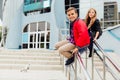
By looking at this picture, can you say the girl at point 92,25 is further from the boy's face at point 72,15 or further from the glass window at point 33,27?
the glass window at point 33,27

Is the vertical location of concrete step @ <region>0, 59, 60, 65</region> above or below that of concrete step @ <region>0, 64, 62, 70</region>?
above

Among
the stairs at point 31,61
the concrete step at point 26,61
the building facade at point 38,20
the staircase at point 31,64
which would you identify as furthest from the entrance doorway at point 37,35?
the concrete step at point 26,61

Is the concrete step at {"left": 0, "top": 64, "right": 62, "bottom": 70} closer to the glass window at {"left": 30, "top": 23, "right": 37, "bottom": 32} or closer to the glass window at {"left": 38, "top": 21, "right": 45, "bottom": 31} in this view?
the glass window at {"left": 38, "top": 21, "right": 45, "bottom": 31}

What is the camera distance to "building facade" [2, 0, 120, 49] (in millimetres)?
31734

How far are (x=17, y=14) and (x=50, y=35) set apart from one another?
8.21m

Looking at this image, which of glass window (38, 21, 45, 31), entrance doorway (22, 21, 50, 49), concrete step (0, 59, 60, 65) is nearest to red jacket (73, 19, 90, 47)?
concrete step (0, 59, 60, 65)

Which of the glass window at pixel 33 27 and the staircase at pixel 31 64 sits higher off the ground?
the glass window at pixel 33 27

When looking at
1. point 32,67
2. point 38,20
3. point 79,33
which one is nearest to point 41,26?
point 38,20

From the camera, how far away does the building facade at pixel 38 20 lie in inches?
1249

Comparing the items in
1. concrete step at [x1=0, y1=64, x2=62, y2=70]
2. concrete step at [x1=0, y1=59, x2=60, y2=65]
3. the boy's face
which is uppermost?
the boy's face

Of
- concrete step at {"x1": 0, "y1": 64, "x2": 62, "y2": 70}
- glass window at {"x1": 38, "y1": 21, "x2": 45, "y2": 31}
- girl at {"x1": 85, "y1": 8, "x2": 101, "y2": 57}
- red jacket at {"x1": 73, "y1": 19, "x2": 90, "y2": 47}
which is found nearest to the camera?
red jacket at {"x1": 73, "y1": 19, "x2": 90, "y2": 47}

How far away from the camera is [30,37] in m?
37.1

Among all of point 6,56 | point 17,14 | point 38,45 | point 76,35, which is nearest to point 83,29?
point 76,35

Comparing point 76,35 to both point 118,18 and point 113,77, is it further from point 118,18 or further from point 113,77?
point 118,18
